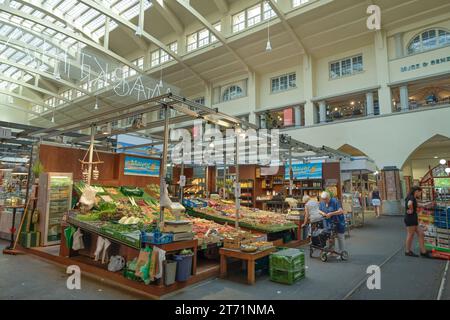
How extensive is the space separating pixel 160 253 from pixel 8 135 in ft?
23.6

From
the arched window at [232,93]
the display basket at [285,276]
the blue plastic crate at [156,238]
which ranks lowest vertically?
the display basket at [285,276]

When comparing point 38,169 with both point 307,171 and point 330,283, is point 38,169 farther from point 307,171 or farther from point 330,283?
point 307,171

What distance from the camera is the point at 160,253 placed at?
380 cm

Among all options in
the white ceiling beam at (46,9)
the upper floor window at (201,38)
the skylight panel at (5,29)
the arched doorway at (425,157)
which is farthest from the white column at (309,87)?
the skylight panel at (5,29)

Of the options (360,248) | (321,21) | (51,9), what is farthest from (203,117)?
(51,9)

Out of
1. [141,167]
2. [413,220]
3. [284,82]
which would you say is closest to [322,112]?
[284,82]

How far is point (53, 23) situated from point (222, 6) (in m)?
9.60

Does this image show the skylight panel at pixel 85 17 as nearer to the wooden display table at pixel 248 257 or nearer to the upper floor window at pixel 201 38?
the upper floor window at pixel 201 38

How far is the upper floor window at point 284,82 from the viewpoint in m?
18.7

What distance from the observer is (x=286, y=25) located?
15383mm

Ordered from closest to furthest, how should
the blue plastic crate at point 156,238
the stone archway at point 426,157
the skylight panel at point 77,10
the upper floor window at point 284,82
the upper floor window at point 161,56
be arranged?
1. the blue plastic crate at point 156,238
2. the skylight panel at point 77,10
3. the upper floor window at point 284,82
4. the stone archway at point 426,157
5. the upper floor window at point 161,56

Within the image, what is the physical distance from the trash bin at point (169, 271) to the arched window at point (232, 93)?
709 inches

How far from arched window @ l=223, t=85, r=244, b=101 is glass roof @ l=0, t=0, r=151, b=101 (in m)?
7.70
